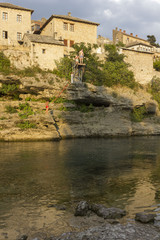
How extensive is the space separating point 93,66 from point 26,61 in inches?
477

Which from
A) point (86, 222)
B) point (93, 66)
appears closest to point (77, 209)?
point (86, 222)

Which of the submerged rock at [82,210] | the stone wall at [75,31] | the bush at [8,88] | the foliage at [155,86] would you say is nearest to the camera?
the submerged rock at [82,210]

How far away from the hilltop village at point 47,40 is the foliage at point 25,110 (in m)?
9.89

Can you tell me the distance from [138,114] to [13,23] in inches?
1179

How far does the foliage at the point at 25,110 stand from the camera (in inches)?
1125

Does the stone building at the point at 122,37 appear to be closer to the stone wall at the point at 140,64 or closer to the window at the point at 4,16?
the stone wall at the point at 140,64

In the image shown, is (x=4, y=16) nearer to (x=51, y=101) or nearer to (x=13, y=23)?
(x=13, y=23)

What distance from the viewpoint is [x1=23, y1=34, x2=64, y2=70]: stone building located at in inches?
1574

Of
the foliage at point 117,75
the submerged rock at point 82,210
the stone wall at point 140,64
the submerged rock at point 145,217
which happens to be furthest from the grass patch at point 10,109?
the stone wall at point 140,64

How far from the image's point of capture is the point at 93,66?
43.5 metres

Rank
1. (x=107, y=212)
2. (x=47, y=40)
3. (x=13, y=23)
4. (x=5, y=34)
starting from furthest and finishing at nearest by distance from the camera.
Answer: (x=13, y=23)
(x=5, y=34)
(x=47, y=40)
(x=107, y=212)

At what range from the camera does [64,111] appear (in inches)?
1260

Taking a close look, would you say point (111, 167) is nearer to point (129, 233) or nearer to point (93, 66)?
point (129, 233)

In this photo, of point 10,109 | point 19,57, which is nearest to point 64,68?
point 19,57
